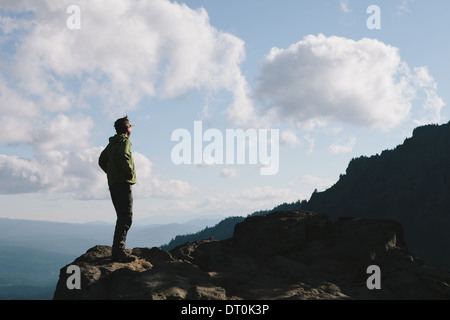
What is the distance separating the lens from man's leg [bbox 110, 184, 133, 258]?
13172 millimetres

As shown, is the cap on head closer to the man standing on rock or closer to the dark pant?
the man standing on rock

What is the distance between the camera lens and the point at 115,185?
43.5 ft

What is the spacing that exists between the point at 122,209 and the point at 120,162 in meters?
1.71

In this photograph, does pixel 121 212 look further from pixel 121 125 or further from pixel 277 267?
pixel 277 267

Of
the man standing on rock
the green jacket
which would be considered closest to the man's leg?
the man standing on rock

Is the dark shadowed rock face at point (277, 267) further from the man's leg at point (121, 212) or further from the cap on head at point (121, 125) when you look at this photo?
the cap on head at point (121, 125)

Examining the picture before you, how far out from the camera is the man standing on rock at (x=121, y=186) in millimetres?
13031

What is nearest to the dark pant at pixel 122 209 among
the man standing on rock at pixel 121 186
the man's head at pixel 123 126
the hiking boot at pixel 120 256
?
the man standing on rock at pixel 121 186

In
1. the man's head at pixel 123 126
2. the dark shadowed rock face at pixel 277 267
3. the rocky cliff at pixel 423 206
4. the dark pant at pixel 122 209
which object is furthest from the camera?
the rocky cliff at pixel 423 206

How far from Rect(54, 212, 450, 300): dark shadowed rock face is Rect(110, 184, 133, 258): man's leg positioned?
689mm
